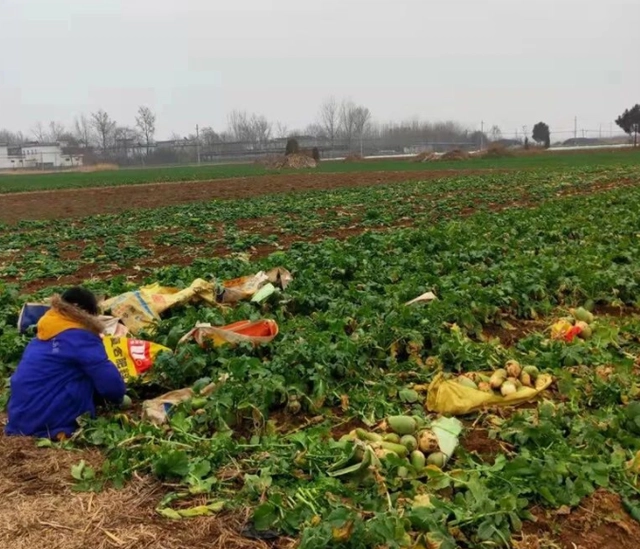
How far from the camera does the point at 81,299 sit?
14.8ft

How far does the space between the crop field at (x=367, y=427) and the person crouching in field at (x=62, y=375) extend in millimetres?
196

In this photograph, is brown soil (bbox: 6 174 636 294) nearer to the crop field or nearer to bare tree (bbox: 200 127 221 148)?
the crop field

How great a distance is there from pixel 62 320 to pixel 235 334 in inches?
57.8

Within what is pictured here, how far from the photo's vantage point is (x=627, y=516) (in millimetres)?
3217

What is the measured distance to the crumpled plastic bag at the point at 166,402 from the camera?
4.29 meters

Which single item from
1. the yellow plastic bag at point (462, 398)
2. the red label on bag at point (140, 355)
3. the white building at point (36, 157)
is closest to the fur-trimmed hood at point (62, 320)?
the red label on bag at point (140, 355)

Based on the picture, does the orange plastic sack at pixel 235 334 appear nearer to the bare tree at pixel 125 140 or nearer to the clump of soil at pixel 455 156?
the clump of soil at pixel 455 156

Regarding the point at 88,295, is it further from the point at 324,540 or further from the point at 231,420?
the point at 324,540

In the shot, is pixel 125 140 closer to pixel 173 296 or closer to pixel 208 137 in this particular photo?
pixel 208 137

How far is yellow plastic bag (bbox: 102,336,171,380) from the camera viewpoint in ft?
17.0

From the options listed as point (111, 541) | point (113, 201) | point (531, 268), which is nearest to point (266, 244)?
Result: point (531, 268)

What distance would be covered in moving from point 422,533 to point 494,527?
342 mm

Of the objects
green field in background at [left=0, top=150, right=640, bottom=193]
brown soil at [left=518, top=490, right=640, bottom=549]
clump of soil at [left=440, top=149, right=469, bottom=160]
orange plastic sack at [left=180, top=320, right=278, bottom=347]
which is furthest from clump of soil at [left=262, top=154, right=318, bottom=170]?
brown soil at [left=518, top=490, right=640, bottom=549]

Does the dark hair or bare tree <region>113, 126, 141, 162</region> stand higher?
bare tree <region>113, 126, 141, 162</region>
